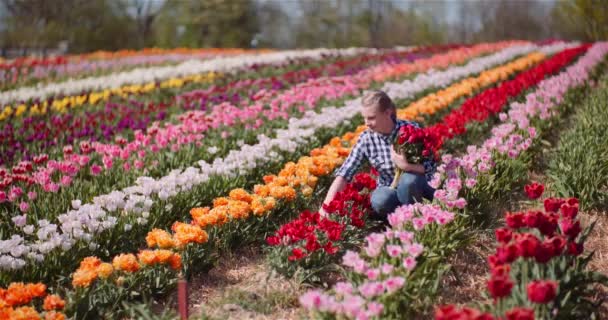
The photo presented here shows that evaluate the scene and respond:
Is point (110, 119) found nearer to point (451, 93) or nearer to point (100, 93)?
point (100, 93)

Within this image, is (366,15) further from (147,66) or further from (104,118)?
(104,118)

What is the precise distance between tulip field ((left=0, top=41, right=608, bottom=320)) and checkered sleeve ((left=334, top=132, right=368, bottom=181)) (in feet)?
0.54

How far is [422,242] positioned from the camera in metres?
3.24

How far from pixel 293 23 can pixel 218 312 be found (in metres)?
39.8

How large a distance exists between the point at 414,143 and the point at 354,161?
56cm

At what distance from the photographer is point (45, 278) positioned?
134 inches

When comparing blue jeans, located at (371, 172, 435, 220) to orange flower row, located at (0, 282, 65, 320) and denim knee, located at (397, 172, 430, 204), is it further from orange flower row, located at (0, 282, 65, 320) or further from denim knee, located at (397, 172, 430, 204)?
orange flower row, located at (0, 282, 65, 320)

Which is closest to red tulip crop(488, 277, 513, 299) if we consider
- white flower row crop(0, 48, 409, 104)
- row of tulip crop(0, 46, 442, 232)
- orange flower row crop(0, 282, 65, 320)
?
orange flower row crop(0, 282, 65, 320)

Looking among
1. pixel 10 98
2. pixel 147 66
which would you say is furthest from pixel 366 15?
pixel 10 98

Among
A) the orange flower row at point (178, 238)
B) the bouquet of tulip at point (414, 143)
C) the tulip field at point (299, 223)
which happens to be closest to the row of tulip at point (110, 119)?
the tulip field at point (299, 223)

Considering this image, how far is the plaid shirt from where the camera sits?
166 inches

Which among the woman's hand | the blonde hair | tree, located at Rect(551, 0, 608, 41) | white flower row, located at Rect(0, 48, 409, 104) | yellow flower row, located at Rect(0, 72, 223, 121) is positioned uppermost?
tree, located at Rect(551, 0, 608, 41)

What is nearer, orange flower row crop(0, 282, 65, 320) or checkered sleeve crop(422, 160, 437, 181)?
orange flower row crop(0, 282, 65, 320)

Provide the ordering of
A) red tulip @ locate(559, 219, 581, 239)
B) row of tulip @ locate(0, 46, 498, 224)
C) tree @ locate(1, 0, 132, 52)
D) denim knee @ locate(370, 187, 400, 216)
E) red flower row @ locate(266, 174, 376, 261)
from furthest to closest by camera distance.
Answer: tree @ locate(1, 0, 132, 52)
row of tulip @ locate(0, 46, 498, 224)
denim knee @ locate(370, 187, 400, 216)
red flower row @ locate(266, 174, 376, 261)
red tulip @ locate(559, 219, 581, 239)
